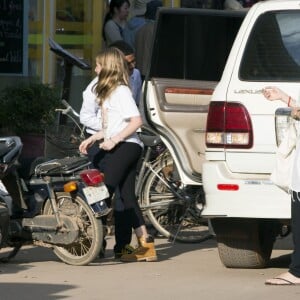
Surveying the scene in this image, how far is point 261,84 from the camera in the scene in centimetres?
888

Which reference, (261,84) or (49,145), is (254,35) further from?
(49,145)

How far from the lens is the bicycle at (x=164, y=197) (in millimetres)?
11281

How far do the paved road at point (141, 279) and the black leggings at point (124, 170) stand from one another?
425 mm

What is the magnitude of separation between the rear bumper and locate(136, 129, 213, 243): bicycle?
2317mm

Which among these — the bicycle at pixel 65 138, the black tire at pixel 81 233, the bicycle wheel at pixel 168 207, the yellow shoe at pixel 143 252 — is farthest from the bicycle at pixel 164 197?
the black tire at pixel 81 233

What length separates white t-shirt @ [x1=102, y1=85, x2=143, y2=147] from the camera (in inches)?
385

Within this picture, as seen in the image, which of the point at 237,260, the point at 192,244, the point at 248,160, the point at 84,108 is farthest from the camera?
the point at 192,244

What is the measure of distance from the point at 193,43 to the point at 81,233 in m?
2.13

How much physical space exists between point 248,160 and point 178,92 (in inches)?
65.9

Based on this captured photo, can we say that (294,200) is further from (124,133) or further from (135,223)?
(135,223)

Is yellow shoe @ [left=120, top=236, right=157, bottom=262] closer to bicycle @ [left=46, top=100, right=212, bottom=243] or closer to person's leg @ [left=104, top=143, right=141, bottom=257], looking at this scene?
person's leg @ [left=104, top=143, right=141, bottom=257]

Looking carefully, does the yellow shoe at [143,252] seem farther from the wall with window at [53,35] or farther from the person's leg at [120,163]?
the wall with window at [53,35]

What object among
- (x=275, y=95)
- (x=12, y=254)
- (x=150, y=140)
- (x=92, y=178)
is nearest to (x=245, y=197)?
(x=275, y=95)

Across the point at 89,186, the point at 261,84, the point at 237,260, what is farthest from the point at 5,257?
the point at 261,84
